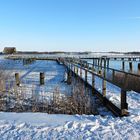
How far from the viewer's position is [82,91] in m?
9.23

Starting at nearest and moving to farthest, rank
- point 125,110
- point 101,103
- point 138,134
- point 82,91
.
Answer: point 138,134 → point 125,110 → point 82,91 → point 101,103

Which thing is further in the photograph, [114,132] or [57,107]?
[57,107]

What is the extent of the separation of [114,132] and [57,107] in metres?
3.43

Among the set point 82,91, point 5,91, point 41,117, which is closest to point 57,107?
point 82,91

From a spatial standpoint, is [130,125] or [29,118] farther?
[29,118]

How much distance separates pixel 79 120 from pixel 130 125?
3.63ft

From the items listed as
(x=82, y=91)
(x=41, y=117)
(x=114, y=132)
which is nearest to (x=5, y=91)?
(x=82, y=91)

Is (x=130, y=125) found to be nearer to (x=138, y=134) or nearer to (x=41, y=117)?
(x=138, y=134)

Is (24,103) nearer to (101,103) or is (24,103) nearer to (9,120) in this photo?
(101,103)

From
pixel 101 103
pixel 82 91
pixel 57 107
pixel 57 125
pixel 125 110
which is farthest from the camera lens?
pixel 101 103

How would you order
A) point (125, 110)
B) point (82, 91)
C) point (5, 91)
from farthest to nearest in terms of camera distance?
1. point (5, 91)
2. point (82, 91)
3. point (125, 110)

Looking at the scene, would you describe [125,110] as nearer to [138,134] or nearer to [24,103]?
[138,134]

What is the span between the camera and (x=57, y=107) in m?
8.40

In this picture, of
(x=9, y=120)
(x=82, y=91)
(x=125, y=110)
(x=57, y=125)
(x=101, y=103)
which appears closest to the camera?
(x=57, y=125)
